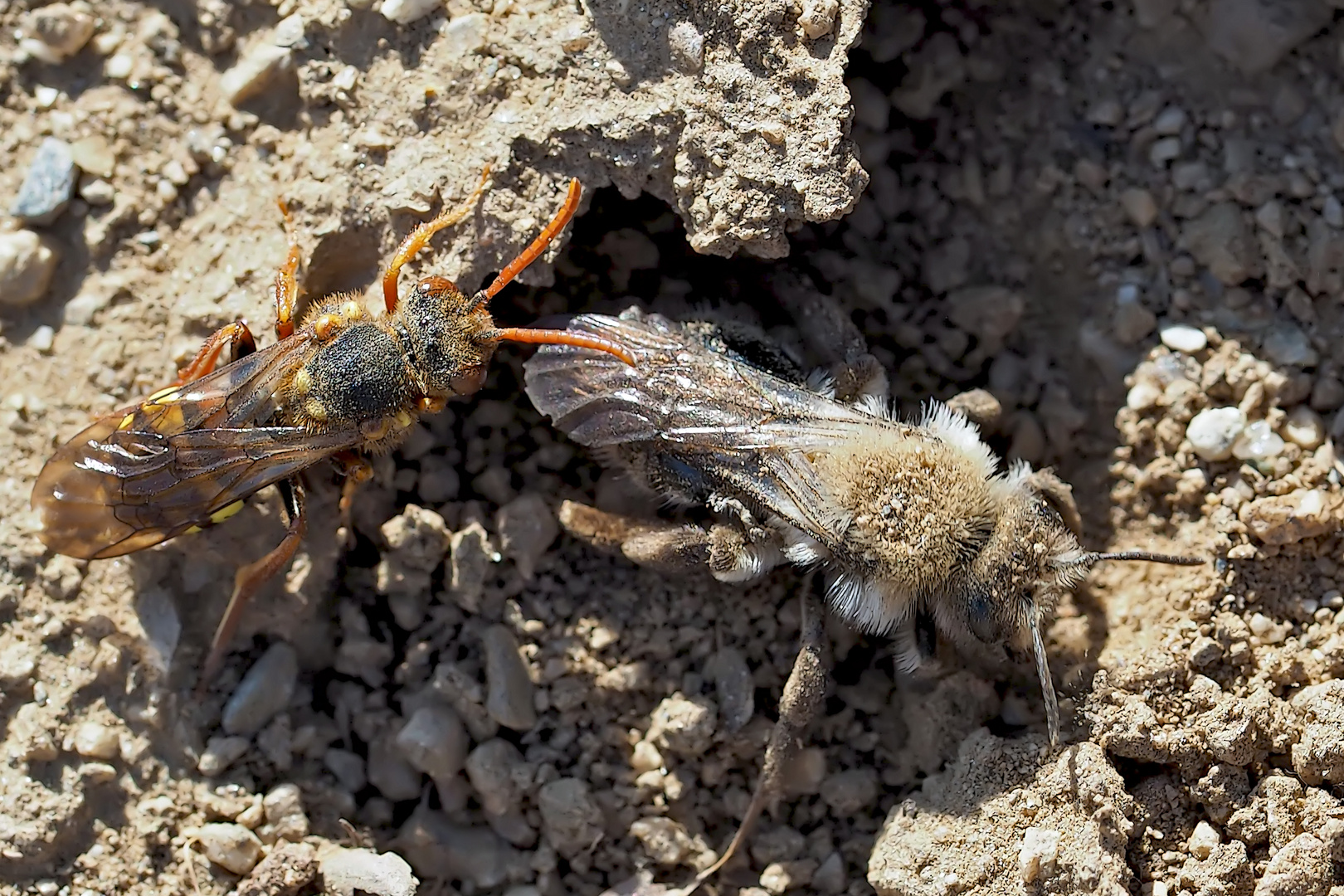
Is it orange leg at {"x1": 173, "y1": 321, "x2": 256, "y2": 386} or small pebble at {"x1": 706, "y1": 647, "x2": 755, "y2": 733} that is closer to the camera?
orange leg at {"x1": 173, "y1": 321, "x2": 256, "y2": 386}

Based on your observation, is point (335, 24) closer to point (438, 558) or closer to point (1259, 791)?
point (438, 558)

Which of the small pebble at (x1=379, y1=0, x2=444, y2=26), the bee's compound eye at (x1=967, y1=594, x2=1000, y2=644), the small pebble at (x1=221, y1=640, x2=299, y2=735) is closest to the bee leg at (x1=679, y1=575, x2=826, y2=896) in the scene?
the bee's compound eye at (x1=967, y1=594, x2=1000, y2=644)

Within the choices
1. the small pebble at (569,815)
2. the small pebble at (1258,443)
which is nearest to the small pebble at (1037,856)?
the small pebble at (569,815)

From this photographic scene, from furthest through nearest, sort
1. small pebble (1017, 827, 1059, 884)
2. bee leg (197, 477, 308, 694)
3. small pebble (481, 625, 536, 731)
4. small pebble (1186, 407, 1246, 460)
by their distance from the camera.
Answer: small pebble (1186, 407, 1246, 460), small pebble (481, 625, 536, 731), bee leg (197, 477, 308, 694), small pebble (1017, 827, 1059, 884)

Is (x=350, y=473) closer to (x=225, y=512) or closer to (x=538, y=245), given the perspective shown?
(x=225, y=512)

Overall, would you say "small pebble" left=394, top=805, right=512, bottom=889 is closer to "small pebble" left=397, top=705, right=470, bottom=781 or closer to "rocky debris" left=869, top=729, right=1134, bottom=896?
"small pebble" left=397, top=705, right=470, bottom=781

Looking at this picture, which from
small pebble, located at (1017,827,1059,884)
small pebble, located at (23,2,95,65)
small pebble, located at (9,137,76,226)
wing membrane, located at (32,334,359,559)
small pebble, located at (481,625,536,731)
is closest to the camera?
small pebble, located at (1017,827,1059,884)

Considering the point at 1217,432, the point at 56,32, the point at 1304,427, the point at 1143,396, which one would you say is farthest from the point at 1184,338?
the point at 56,32
